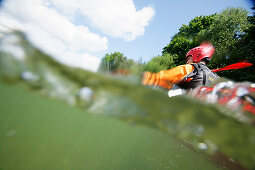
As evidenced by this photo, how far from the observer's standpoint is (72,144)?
79.4 inches

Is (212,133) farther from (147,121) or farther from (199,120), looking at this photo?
(147,121)

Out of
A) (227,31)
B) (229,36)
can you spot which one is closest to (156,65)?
(229,36)

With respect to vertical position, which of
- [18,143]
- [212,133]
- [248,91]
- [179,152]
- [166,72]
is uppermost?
[166,72]

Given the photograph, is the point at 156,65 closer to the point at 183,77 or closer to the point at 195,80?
the point at 183,77

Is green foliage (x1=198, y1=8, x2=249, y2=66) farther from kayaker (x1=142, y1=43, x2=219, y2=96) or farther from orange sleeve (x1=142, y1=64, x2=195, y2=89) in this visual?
orange sleeve (x1=142, y1=64, x2=195, y2=89)

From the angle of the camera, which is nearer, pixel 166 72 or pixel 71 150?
pixel 166 72

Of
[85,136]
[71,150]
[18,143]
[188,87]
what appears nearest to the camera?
[188,87]

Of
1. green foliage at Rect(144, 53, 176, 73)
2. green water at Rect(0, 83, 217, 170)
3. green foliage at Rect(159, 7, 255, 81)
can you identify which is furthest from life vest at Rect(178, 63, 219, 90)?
green foliage at Rect(159, 7, 255, 81)

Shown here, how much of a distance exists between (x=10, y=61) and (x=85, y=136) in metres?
2.38

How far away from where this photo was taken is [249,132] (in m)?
0.33

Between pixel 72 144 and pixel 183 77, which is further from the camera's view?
pixel 72 144

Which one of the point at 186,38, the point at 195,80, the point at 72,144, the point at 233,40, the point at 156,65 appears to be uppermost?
the point at 186,38

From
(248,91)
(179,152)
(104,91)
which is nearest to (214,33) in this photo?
(179,152)

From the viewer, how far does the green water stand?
160cm
